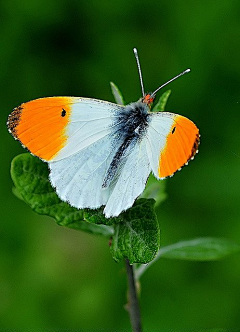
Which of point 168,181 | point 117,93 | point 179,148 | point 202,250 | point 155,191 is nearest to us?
point 179,148

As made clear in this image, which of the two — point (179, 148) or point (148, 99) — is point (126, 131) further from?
point (179, 148)

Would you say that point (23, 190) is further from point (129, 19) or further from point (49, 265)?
point (129, 19)

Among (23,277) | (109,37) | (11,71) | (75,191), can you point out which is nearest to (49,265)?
(23,277)

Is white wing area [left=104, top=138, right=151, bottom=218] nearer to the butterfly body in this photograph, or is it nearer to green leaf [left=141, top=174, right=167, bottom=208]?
the butterfly body

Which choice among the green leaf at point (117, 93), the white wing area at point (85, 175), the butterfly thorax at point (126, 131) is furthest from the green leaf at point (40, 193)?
the green leaf at point (117, 93)

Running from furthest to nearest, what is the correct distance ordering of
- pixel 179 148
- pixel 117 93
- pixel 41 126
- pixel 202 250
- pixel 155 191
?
pixel 202 250 → pixel 155 191 → pixel 117 93 → pixel 41 126 → pixel 179 148

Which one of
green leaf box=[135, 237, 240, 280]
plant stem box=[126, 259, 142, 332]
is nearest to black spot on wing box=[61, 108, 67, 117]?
plant stem box=[126, 259, 142, 332]

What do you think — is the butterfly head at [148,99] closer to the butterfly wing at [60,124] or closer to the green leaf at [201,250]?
the butterfly wing at [60,124]

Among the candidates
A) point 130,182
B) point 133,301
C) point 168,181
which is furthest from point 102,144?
point 168,181
